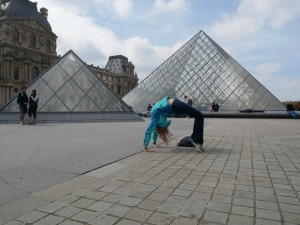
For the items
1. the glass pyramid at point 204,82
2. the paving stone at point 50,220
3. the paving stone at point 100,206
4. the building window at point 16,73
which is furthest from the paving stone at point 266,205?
the building window at point 16,73

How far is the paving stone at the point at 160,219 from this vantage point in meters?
2.11

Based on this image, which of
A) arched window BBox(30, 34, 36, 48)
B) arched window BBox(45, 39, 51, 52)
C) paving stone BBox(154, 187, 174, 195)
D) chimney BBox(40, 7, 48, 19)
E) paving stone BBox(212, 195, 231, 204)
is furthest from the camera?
chimney BBox(40, 7, 48, 19)

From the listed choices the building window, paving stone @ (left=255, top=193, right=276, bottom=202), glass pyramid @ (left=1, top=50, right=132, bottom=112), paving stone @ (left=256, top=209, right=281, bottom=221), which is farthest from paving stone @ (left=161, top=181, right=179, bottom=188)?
the building window

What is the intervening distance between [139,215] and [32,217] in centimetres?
90

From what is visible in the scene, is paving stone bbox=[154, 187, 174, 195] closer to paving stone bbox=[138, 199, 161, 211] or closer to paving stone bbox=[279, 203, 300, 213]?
paving stone bbox=[138, 199, 161, 211]

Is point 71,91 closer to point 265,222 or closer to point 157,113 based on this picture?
point 157,113

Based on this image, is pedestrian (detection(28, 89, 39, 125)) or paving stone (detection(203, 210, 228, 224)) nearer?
paving stone (detection(203, 210, 228, 224))

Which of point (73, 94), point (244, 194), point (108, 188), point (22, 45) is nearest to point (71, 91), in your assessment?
point (73, 94)

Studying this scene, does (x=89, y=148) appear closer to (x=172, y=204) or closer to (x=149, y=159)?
(x=149, y=159)

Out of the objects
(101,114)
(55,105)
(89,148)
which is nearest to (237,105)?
(101,114)

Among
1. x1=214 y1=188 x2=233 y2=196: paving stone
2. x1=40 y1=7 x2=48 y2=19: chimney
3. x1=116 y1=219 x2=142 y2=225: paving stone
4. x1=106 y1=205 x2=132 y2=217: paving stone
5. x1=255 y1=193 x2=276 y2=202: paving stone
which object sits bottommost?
x1=116 y1=219 x2=142 y2=225: paving stone

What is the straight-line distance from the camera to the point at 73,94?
51.1 feet

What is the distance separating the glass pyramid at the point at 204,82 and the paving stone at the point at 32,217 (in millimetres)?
24937

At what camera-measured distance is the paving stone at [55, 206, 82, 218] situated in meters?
2.26
